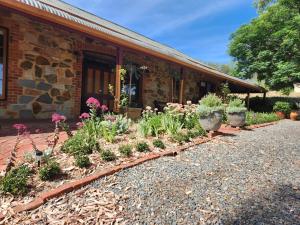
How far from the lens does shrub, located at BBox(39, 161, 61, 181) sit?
3135 millimetres

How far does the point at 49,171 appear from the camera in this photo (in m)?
3.17

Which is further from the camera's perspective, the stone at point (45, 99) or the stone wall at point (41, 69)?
the stone at point (45, 99)

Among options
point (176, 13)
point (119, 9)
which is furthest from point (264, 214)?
point (176, 13)

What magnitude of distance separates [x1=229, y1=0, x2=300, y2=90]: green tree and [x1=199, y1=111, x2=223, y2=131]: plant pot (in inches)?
433

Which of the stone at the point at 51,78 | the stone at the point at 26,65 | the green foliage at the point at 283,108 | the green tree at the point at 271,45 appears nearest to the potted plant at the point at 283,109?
the green foliage at the point at 283,108

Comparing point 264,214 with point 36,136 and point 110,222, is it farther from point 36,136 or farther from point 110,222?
point 36,136

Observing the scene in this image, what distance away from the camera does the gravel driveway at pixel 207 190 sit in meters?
2.72

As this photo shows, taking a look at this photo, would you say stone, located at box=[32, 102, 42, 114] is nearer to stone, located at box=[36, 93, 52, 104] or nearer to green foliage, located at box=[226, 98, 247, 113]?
stone, located at box=[36, 93, 52, 104]

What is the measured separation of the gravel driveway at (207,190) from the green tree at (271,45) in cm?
1246

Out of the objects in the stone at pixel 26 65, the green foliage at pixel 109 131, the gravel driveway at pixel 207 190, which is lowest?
the gravel driveway at pixel 207 190

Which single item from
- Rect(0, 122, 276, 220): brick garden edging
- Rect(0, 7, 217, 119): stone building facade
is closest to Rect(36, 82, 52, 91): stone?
Rect(0, 7, 217, 119): stone building facade

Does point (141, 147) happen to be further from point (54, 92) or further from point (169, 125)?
point (54, 92)

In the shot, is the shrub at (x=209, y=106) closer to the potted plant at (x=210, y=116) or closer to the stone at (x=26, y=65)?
the potted plant at (x=210, y=116)

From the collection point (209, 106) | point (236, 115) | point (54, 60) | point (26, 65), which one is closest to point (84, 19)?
point (54, 60)
